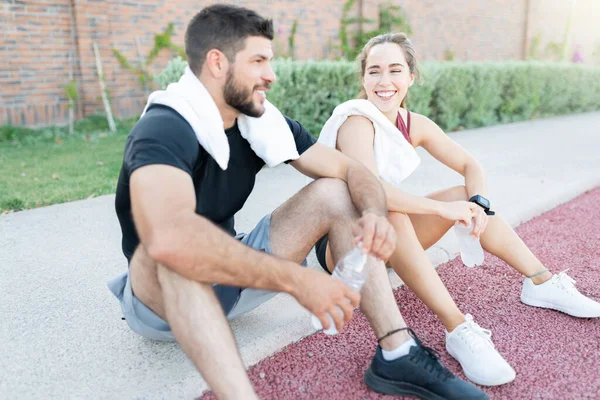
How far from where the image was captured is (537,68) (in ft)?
37.1

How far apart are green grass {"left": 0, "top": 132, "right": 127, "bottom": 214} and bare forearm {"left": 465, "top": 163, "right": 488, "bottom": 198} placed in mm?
3257

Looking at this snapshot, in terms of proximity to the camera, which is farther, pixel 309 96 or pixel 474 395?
pixel 309 96

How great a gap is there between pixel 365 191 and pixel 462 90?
7.81 metres

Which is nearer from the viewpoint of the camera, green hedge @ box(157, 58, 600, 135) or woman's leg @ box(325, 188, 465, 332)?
woman's leg @ box(325, 188, 465, 332)

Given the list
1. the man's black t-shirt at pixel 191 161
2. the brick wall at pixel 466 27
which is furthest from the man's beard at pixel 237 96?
the brick wall at pixel 466 27

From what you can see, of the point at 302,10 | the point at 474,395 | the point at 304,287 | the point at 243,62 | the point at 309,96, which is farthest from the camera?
the point at 302,10

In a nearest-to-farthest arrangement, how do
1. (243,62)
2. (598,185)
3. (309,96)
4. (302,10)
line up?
1. (243,62)
2. (598,185)
3. (309,96)
4. (302,10)

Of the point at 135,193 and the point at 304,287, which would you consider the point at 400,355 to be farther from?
the point at 135,193

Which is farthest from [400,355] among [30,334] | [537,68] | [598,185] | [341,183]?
[537,68]

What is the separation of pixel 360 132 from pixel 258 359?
123cm

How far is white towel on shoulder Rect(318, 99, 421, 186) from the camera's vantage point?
2.87 m

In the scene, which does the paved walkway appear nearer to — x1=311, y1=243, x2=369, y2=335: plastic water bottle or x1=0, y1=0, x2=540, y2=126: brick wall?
x1=311, y1=243, x2=369, y2=335: plastic water bottle

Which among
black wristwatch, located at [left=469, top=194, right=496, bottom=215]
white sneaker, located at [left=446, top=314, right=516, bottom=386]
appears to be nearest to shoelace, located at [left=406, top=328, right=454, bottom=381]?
white sneaker, located at [left=446, top=314, right=516, bottom=386]

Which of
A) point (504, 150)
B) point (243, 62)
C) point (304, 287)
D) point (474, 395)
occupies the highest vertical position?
point (243, 62)
